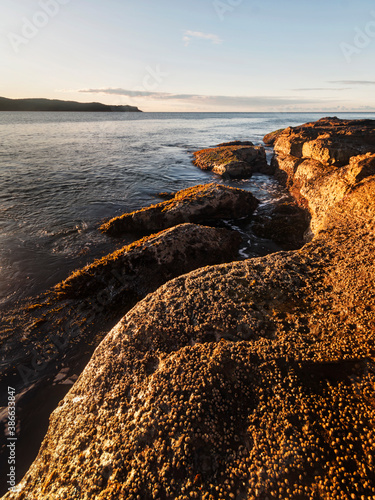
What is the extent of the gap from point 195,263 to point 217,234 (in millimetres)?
2082

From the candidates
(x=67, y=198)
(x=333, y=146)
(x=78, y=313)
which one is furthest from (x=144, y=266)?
(x=333, y=146)

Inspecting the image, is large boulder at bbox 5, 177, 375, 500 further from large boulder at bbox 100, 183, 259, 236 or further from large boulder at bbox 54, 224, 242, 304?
large boulder at bbox 100, 183, 259, 236

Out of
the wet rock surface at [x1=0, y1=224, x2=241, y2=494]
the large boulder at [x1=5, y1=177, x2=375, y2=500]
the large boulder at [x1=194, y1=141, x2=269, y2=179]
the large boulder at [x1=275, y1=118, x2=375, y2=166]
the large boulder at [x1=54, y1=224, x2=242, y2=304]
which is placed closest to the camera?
the large boulder at [x1=5, y1=177, x2=375, y2=500]

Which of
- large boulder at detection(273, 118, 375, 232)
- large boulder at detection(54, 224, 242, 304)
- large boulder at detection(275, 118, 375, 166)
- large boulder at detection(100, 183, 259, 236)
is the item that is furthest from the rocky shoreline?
large boulder at detection(275, 118, 375, 166)

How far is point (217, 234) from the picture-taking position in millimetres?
11320

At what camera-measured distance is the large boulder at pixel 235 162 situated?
24.5 metres

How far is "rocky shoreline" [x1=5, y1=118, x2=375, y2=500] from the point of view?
3492mm

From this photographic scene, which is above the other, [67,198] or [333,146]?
[333,146]

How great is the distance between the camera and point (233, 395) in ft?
14.0

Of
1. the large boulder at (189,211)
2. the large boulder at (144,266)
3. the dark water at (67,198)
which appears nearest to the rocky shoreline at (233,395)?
the large boulder at (144,266)

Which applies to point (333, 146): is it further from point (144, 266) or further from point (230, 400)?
point (230, 400)

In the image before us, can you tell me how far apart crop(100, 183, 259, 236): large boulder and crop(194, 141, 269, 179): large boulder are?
32.3 feet

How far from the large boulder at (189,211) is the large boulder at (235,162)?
9.84 metres

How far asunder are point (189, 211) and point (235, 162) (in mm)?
13678
